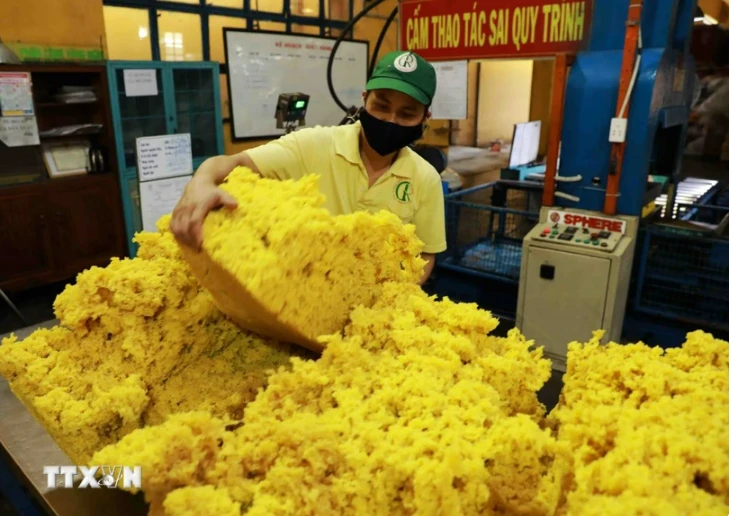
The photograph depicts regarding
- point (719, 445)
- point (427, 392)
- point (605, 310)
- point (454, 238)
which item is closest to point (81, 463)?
point (427, 392)

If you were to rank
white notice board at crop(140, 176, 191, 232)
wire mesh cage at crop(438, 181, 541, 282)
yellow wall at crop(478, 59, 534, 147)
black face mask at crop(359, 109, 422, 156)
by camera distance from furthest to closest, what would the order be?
yellow wall at crop(478, 59, 534, 147) → white notice board at crop(140, 176, 191, 232) → wire mesh cage at crop(438, 181, 541, 282) → black face mask at crop(359, 109, 422, 156)

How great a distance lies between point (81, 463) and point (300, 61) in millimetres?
6106

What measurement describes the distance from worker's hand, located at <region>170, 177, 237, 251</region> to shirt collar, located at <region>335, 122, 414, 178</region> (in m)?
0.90

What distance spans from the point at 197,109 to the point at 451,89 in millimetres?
2906

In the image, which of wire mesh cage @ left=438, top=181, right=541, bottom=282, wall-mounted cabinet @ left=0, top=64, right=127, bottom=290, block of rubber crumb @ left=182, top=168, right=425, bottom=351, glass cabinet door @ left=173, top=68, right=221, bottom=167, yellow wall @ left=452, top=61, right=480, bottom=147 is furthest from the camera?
yellow wall @ left=452, top=61, right=480, bottom=147

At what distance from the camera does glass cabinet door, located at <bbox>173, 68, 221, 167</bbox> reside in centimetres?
523

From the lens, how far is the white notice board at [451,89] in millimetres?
3604

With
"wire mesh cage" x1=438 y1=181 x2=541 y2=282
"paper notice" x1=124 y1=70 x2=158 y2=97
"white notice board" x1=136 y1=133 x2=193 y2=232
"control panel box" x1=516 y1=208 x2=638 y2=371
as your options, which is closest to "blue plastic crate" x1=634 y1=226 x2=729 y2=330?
"control panel box" x1=516 y1=208 x2=638 y2=371

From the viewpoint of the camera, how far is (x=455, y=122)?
11.0m

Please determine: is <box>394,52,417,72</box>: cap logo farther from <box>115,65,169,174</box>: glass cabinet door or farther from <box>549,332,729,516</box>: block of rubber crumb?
<box>115,65,169,174</box>: glass cabinet door

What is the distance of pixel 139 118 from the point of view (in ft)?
16.5

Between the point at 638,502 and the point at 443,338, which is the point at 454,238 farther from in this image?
the point at 638,502

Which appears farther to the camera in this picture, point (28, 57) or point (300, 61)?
point (300, 61)

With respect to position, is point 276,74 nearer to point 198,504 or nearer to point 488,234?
point 488,234
